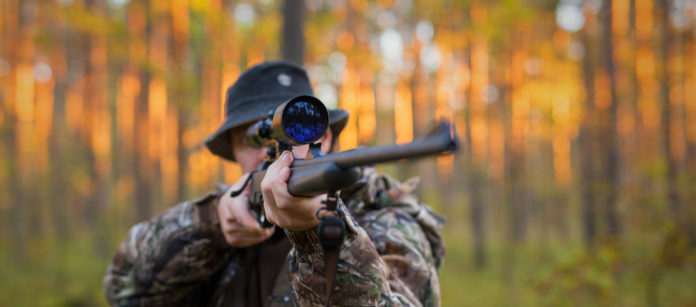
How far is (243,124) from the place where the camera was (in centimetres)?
224

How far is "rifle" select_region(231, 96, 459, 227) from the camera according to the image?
96 centimetres

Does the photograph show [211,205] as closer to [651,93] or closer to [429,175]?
[651,93]

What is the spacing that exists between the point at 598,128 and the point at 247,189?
41.4 feet

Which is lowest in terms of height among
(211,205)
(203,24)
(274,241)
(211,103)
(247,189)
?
(274,241)

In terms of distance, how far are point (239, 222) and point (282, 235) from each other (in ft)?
1.26

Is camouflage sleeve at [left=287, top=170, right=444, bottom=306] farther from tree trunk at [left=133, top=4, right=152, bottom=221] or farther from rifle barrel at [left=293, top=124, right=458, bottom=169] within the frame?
tree trunk at [left=133, top=4, right=152, bottom=221]

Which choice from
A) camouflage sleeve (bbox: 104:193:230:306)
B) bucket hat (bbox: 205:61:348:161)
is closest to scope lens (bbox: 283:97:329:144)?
bucket hat (bbox: 205:61:348:161)

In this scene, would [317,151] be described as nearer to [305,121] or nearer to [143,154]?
[305,121]

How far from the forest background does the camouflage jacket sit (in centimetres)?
359

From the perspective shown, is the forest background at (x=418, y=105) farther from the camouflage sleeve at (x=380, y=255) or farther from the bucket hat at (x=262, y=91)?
the camouflage sleeve at (x=380, y=255)

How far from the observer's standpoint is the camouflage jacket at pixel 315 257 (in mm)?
1395

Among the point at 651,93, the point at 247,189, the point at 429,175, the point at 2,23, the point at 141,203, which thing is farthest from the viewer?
the point at 429,175

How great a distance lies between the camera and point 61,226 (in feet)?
66.1

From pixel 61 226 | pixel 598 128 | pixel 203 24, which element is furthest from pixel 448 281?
pixel 61 226
